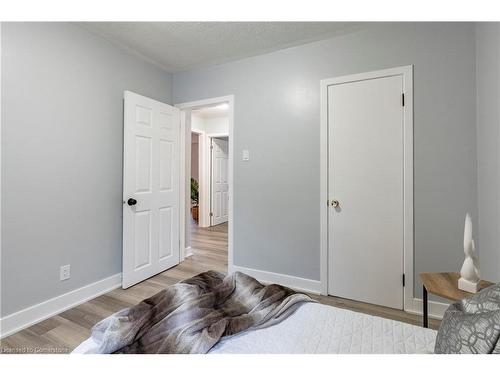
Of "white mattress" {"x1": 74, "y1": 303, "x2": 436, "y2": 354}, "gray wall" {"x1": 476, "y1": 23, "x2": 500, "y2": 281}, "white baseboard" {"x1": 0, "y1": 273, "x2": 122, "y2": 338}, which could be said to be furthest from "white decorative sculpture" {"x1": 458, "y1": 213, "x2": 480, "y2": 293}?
"white baseboard" {"x1": 0, "y1": 273, "x2": 122, "y2": 338}

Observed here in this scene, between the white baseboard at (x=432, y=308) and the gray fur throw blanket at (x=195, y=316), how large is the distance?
131 centimetres

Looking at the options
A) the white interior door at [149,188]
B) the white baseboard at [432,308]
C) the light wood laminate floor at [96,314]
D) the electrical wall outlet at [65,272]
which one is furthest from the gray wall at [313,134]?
the electrical wall outlet at [65,272]

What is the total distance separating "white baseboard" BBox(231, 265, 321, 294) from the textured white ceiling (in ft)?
7.45

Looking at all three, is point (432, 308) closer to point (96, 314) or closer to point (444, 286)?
point (444, 286)

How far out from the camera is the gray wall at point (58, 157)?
5.71ft

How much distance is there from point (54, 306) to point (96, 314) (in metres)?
0.34

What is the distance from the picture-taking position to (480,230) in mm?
1794

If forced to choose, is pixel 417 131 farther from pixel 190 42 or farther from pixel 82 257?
pixel 82 257

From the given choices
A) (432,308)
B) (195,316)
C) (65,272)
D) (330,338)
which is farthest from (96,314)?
(432,308)

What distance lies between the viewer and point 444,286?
4.53 feet

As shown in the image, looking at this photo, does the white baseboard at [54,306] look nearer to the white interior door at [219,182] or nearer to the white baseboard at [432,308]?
the white baseboard at [432,308]

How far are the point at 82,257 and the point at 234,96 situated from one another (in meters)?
2.15

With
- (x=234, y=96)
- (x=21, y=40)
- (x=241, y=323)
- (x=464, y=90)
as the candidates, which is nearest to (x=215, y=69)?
(x=234, y=96)

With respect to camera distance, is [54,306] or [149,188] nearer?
[54,306]
